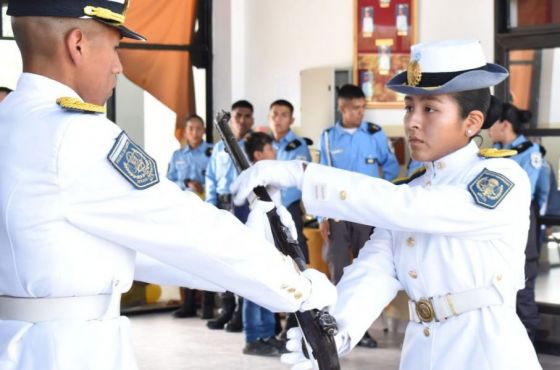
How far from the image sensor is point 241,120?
7.66 meters

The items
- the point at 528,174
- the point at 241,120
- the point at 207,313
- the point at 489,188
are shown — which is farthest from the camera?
the point at 207,313

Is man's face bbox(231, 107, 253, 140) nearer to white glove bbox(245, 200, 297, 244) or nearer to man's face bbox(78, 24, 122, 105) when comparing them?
white glove bbox(245, 200, 297, 244)

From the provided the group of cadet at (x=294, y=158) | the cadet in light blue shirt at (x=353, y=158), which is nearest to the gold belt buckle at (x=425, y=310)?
the group of cadet at (x=294, y=158)

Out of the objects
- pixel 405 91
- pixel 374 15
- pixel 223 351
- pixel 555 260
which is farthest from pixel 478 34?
pixel 405 91

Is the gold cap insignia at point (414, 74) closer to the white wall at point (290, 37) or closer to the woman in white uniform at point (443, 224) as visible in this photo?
the woman in white uniform at point (443, 224)

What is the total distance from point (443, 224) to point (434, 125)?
295mm

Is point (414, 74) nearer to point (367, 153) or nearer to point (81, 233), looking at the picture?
point (81, 233)

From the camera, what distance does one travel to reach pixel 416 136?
9.09 feet

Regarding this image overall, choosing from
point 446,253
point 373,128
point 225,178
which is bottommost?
point 225,178

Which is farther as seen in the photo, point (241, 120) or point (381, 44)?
point (241, 120)

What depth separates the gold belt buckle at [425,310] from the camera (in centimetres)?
269

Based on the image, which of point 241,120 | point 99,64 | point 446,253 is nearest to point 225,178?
point 241,120

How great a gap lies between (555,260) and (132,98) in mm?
3676

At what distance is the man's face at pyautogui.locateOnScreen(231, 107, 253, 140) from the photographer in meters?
7.65
